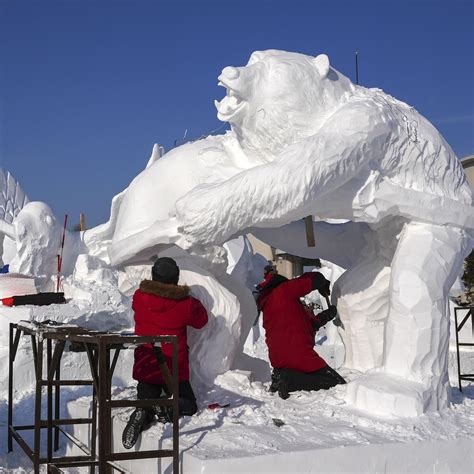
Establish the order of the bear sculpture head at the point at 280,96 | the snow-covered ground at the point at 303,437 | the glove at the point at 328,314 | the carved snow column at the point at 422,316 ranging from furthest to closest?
the glove at the point at 328,314
the bear sculpture head at the point at 280,96
the carved snow column at the point at 422,316
the snow-covered ground at the point at 303,437

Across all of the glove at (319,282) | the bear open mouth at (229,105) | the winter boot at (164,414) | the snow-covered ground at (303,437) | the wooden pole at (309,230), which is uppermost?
the bear open mouth at (229,105)

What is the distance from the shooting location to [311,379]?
4.21 m

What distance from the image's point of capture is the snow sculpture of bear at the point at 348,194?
374 centimetres

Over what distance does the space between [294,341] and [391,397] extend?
29.9 inches

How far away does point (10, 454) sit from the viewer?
172 inches

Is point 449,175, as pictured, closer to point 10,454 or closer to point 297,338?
point 297,338

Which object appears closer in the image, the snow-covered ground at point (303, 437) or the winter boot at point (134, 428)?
the snow-covered ground at point (303, 437)

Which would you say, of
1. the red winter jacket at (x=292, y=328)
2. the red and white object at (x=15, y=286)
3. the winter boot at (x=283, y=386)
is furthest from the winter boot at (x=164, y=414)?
the red and white object at (x=15, y=286)

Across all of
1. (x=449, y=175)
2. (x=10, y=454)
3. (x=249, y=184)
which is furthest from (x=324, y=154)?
(x=10, y=454)

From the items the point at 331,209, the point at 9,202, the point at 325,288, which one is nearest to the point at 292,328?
the point at 325,288

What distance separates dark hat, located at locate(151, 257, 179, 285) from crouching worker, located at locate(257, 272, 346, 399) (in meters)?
0.78

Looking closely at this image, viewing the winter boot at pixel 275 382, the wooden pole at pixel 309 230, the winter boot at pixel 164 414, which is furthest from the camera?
the wooden pole at pixel 309 230

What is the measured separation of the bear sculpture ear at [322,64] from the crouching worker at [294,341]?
3.85ft

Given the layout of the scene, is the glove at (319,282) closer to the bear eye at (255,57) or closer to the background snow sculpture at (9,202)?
the bear eye at (255,57)
